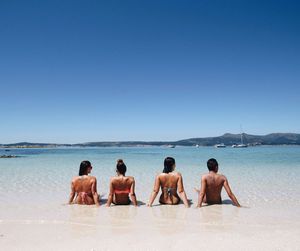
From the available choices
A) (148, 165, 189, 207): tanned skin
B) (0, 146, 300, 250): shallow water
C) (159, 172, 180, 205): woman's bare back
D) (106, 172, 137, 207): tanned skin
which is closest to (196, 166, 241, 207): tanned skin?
(0, 146, 300, 250): shallow water

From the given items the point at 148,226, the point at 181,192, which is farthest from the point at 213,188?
the point at 148,226

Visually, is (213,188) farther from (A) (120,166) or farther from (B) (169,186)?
(A) (120,166)

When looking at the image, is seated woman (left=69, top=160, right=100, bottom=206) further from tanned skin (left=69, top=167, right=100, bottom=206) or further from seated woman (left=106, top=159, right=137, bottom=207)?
seated woman (left=106, top=159, right=137, bottom=207)

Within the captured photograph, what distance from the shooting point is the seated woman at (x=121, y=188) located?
22.0 ft

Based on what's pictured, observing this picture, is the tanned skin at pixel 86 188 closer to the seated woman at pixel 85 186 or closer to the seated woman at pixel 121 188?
the seated woman at pixel 85 186

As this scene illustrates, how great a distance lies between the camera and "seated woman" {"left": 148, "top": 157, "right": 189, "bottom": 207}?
6657 mm

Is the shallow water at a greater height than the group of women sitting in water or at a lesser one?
lesser

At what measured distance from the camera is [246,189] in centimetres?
980

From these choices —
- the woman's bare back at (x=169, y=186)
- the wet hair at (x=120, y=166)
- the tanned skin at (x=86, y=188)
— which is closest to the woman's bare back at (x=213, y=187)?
the woman's bare back at (x=169, y=186)

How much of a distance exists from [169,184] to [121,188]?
120 centimetres

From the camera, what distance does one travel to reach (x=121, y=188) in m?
6.86

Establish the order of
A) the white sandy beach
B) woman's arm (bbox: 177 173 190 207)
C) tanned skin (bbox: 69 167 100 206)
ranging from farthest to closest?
1. tanned skin (bbox: 69 167 100 206)
2. woman's arm (bbox: 177 173 190 207)
3. the white sandy beach

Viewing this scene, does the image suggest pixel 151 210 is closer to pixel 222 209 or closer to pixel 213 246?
pixel 222 209

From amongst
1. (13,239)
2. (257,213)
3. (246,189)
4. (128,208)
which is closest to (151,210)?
(128,208)
